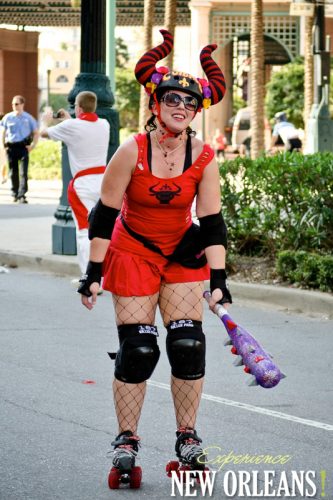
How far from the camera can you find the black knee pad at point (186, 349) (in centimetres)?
577

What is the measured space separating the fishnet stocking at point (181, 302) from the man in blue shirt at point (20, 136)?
56.1ft

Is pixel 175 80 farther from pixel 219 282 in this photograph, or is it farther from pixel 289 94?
pixel 289 94

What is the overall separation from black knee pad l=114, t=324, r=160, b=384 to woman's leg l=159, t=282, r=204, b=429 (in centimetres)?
14

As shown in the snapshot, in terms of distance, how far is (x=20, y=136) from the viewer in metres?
23.1

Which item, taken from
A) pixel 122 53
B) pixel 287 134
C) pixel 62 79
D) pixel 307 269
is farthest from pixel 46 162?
pixel 62 79

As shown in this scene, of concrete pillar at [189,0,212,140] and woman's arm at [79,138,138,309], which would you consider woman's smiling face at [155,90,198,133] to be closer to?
woman's arm at [79,138,138,309]

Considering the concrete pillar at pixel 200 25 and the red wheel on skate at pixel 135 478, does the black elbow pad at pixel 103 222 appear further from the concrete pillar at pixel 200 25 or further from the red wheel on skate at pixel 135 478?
the concrete pillar at pixel 200 25

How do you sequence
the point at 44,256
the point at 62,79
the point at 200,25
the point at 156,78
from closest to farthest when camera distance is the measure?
the point at 156,78
the point at 44,256
the point at 200,25
the point at 62,79

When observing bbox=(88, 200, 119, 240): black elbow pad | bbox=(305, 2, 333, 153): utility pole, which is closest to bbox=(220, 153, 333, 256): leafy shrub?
bbox=(88, 200, 119, 240): black elbow pad

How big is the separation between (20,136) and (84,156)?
11345mm

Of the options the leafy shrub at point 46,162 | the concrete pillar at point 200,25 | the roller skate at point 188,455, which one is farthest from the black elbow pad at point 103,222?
the concrete pillar at point 200,25

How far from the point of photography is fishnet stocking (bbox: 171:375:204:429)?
5.85 meters

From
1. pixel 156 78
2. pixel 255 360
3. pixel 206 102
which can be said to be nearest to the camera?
pixel 255 360

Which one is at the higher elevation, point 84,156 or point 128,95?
point 128,95
